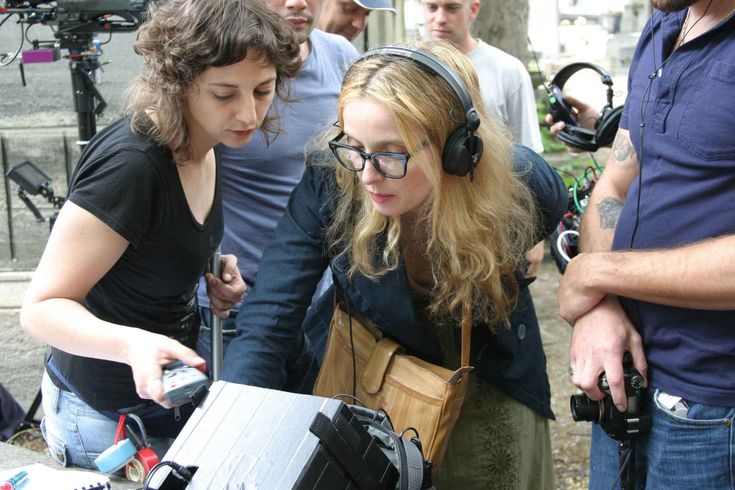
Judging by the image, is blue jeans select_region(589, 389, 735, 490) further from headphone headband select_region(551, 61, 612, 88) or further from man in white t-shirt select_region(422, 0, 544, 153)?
man in white t-shirt select_region(422, 0, 544, 153)

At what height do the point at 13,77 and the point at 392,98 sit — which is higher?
the point at 392,98

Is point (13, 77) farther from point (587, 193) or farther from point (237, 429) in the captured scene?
point (237, 429)

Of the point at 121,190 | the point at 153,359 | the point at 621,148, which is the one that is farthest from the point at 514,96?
the point at 153,359

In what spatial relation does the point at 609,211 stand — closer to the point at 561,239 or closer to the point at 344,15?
the point at 561,239

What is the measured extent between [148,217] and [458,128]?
2.20 feet

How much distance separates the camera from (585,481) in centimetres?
402

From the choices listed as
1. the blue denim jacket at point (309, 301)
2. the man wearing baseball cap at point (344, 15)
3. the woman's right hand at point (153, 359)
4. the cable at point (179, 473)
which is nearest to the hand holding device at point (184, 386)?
the woman's right hand at point (153, 359)

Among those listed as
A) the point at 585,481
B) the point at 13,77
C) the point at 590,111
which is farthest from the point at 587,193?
the point at 13,77

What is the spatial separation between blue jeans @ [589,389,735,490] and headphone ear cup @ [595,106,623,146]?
0.74 meters

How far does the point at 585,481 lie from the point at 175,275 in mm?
2630

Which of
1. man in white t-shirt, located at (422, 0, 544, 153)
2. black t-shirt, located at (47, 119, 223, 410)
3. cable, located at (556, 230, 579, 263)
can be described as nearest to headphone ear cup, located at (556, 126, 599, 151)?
cable, located at (556, 230, 579, 263)

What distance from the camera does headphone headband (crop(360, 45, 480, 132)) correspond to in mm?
1867

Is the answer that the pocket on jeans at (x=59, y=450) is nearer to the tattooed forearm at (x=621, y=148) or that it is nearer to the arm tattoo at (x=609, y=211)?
the arm tattoo at (x=609, y=211)

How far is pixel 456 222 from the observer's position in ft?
6.51
